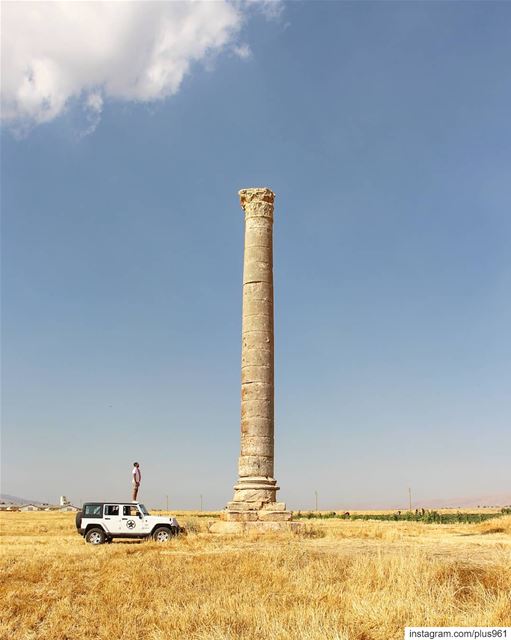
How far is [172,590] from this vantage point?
37.7 feet

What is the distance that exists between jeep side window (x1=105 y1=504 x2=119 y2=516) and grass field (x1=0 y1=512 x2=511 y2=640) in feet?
13.8

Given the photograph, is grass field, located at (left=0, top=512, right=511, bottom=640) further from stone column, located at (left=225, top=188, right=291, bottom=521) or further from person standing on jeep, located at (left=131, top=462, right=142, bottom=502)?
person standing on jeep, located at (left=131, top=462, right=142, bottom=502)

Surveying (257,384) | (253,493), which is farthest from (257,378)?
(253,493)

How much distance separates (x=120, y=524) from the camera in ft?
69.0

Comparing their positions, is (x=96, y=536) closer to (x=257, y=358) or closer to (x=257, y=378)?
(x=257, y=378)

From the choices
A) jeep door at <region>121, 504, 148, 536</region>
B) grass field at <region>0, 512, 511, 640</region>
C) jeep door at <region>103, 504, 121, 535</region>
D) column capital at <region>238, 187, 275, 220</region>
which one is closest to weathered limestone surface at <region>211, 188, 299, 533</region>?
column capital at <region>238, 187, 275, 220</region>

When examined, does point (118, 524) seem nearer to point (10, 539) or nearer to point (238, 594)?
point (10, 539)

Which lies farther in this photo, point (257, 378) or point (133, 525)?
point (257, 378)

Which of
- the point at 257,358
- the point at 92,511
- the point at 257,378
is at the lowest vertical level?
the point at 92,511

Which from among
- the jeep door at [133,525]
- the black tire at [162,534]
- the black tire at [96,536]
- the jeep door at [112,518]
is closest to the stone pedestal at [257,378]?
the black tire at [162,534]

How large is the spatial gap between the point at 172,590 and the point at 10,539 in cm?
1387

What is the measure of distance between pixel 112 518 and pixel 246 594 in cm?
1126

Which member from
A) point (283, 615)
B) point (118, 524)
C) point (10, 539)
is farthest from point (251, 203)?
point (283, 615)

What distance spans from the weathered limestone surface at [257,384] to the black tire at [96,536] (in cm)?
360
